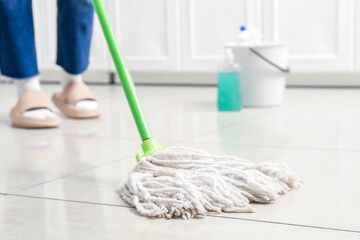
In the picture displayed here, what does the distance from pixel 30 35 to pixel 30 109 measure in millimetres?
233

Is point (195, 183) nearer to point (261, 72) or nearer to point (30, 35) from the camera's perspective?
point (30, 35)

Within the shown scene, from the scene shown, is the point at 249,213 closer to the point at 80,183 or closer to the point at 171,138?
the point at 80,183

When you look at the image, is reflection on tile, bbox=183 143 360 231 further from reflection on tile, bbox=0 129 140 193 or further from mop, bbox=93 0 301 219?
reflection on tile, bbox=0 129 140 193

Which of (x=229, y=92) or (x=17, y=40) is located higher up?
(x=17, y=40)

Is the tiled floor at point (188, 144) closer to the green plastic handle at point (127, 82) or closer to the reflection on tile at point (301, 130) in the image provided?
the reflection on tile at point (301, 130)

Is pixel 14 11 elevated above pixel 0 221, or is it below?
above

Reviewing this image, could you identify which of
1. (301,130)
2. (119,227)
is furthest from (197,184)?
(301,130)

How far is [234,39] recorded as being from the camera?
2865mm

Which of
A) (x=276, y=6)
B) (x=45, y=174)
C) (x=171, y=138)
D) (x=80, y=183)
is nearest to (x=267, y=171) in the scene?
(x=80, y=183)

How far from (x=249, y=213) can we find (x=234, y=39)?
2.09 metres

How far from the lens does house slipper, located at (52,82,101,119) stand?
1.94 meters

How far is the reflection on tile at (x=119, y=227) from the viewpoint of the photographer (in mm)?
758

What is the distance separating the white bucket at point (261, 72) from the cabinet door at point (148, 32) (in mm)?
932

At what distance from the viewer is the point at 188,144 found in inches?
56.2
